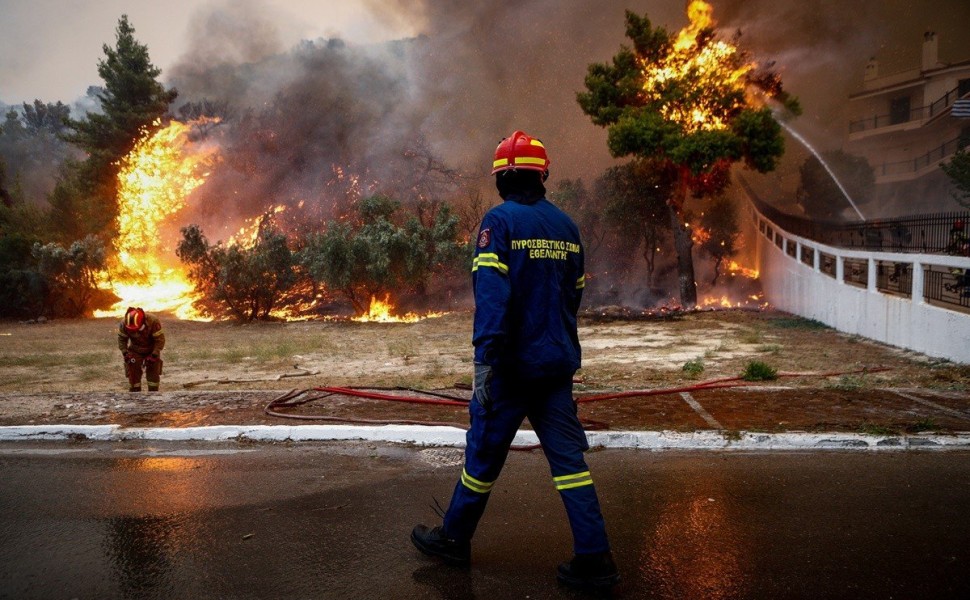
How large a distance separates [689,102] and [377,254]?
11400 mm

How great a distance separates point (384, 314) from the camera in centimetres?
2275

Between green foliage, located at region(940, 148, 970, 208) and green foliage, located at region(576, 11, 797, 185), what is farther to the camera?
green foliage, located at region(940, 148, 970, 208)

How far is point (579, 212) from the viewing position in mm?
27500

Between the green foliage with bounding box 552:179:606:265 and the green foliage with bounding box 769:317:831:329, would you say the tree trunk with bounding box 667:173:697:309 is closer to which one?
the green foliage with bounding box 552:179:606:265

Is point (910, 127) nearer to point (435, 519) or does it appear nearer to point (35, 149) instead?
point (435, 519)

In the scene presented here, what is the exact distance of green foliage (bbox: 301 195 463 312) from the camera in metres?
21.1

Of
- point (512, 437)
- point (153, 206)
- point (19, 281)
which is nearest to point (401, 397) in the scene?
point (512, 437)

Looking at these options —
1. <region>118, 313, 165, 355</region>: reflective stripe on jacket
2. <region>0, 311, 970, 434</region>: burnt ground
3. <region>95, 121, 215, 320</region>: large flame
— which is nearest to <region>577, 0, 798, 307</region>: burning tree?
<region>0, 311, 970, 434</region>: burnt ground

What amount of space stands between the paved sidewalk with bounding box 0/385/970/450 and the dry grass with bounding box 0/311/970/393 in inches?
52.4

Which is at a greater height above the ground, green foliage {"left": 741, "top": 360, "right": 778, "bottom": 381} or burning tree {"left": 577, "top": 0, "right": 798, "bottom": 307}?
burning tree {"left": 577, "top": 0, "right": 798, "bottom": 307}

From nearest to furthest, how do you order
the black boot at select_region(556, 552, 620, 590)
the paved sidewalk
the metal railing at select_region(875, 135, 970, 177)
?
the black boot at select_region(556, 552, 620, 590) → the paved sidewalk → the metal railing at select_region(875, 135, 970, 177)

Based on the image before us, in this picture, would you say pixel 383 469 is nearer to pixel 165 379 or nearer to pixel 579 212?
pixel 165 379

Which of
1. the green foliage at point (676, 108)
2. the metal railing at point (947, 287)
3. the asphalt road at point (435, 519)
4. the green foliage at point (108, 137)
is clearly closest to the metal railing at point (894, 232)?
the metal railing at point (947, 287)

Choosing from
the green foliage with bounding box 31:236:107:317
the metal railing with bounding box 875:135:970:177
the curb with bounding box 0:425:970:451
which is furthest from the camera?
the metal railing with bounding box 875:135:970:177
